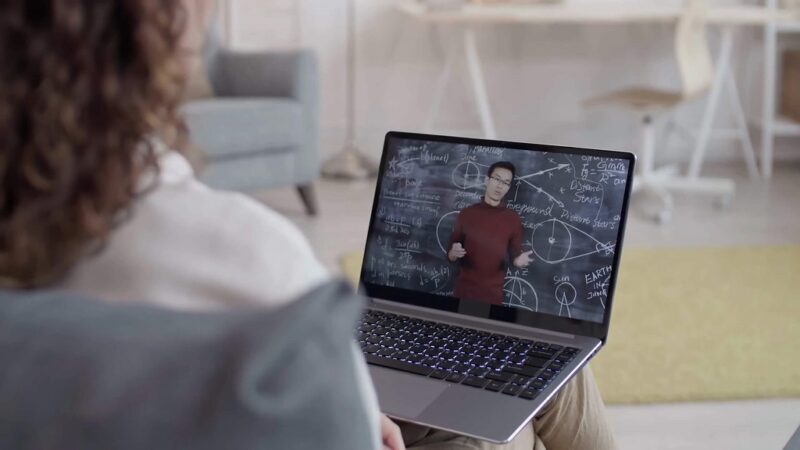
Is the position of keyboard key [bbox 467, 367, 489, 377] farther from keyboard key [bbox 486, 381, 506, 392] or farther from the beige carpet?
the beige carpet

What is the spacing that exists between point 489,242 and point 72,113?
30.4 inches

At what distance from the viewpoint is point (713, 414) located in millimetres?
2141

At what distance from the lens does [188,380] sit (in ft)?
1.40

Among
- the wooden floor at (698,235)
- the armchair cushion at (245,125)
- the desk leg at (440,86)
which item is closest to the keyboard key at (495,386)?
the wooden floor at (698,235)

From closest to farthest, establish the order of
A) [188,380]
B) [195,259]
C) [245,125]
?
[188,380]
[195,259]
[245,125]

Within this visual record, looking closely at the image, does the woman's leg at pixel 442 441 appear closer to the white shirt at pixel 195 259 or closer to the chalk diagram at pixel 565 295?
the chalk diagram at pixel 565 295

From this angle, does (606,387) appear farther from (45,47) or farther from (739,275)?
(45,47)

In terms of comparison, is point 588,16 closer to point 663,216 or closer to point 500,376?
point 663,216

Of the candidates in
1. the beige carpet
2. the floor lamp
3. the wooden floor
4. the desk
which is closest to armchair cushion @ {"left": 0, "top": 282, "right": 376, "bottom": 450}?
the wooden floor

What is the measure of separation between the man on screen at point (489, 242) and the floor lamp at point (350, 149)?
3.21m

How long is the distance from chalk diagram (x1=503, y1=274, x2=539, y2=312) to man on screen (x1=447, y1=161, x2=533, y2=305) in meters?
0.01

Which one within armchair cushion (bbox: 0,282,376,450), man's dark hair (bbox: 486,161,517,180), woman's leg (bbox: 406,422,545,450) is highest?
armchair cushion (bbox: 0,282,376,450)

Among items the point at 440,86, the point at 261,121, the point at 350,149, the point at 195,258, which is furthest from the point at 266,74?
the point at 195,258

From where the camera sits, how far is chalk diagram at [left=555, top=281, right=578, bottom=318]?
1.19m
